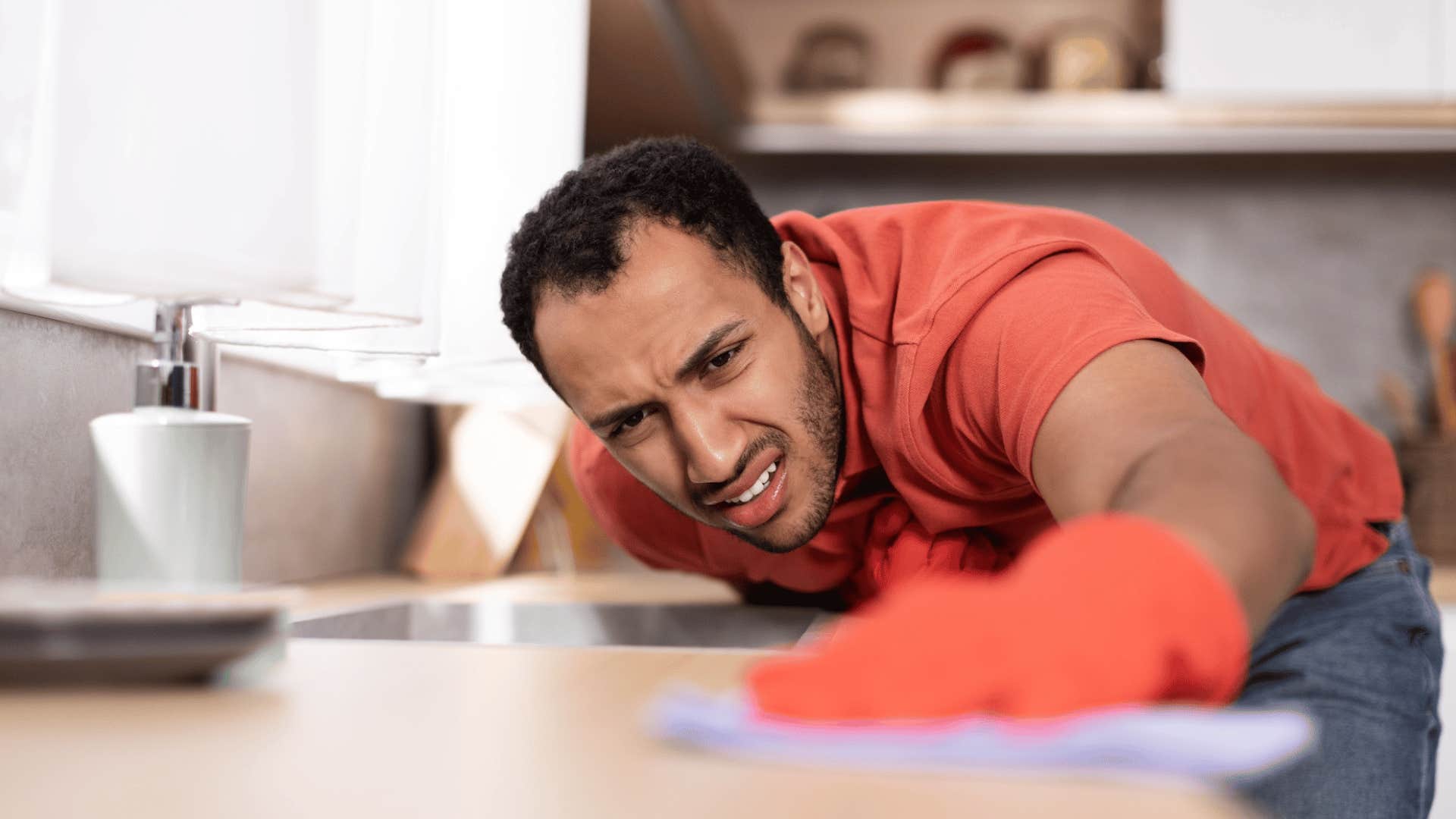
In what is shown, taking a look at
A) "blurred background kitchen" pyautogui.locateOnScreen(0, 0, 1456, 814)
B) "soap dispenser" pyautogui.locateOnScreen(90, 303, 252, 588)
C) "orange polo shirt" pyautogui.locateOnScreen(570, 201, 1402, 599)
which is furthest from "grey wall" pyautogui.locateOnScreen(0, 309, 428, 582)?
"orange polo shirt" pyautogui.locateOnScreen(570, 201, 1402, 599)

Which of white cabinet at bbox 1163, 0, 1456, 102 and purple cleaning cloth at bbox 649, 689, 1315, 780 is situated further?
white cabinet at bbox 1163, 0, 1456, 102

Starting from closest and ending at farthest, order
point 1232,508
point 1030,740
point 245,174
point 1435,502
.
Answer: point 1030,740 → point 1232,508 → point 245,174 → point 1435,502

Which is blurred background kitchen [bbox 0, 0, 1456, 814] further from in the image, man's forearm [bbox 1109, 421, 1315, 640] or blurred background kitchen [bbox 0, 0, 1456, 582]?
man's forearm [bbox 1109, 421, 1315, 640]

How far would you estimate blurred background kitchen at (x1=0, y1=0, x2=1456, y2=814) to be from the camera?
0.62m

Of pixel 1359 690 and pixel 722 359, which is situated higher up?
pixel 722 359

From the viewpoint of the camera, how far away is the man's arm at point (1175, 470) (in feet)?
1.51

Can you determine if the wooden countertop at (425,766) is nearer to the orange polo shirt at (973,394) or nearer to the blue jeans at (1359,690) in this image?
the orange polo shirt at (973,394)

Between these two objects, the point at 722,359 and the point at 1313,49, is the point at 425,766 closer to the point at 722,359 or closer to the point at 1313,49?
the point at 722,359

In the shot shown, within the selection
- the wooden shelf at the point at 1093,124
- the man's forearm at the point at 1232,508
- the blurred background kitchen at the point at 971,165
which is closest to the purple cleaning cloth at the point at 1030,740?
the man's forearm at the point at 1232,508

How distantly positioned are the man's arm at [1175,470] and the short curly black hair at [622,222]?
402 mm

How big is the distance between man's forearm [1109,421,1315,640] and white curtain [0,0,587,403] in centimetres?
43

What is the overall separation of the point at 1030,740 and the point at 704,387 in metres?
0.63

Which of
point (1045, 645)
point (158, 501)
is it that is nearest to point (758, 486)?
point (158, 501)

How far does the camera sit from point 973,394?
0.75 metres
